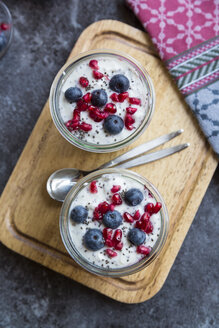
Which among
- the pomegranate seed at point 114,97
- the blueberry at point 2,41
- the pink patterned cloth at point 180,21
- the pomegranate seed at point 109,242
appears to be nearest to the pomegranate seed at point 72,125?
the pomegranate seed at point 114,97

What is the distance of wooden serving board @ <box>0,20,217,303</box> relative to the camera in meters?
2.05

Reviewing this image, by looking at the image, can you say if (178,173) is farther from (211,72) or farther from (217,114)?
(211,72)

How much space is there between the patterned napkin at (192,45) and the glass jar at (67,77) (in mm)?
221

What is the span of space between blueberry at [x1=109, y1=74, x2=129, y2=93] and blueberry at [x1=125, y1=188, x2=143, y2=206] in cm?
50

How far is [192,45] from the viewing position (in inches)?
81.6

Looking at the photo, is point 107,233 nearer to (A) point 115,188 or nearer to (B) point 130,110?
(A) point 115,188

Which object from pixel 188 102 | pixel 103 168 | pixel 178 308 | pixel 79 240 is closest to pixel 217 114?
pixel 188 102

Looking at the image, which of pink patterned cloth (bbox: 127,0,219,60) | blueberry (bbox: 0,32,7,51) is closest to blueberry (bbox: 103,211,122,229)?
pink patterned cloth (bbox: 127,0,219,60)

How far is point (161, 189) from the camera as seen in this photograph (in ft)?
6.73

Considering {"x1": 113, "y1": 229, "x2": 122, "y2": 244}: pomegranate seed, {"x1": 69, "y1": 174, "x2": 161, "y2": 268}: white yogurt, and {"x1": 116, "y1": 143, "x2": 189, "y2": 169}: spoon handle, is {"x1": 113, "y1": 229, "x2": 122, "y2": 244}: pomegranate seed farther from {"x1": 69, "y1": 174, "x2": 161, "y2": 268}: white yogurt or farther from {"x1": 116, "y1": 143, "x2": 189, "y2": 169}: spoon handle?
{"x1": 116, "y1": 143, "x2": 189, "y2": 169}: spoon handle

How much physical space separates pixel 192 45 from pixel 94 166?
883mm

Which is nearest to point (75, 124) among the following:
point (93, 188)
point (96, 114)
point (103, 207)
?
point (96, 114)

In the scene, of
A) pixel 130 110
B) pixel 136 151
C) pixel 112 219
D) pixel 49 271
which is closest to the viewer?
pixel 112 219

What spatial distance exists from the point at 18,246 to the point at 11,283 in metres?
0.32
